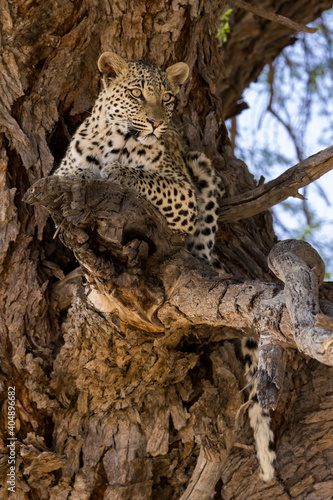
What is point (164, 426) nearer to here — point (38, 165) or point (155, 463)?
point (155, 463)

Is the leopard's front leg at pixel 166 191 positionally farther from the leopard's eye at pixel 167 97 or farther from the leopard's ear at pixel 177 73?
the leopard's ear at pixel 177 73

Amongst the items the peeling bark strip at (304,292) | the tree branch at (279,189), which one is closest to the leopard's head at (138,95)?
the tree branch at (279,189)

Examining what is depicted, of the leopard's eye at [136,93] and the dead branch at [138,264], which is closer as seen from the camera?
the dead branch at [138,264]

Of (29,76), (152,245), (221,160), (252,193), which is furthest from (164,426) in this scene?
(29,76)

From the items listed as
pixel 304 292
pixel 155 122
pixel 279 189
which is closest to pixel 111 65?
pixel 155 122

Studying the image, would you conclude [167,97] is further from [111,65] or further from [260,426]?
[260,426]

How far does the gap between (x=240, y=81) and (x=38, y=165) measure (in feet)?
13.3

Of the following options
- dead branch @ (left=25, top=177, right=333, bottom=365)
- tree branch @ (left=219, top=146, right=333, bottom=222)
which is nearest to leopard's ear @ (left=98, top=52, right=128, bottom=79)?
tree branch @ (left=219, top=146, right=333, bottom=222)

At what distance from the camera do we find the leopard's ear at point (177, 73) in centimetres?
497

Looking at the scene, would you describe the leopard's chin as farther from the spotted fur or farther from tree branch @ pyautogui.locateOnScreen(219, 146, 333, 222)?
tree branch @ pyautogui.locateOnScreen(219, 146, 333, 222)

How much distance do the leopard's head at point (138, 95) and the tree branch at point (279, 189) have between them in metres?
0.90

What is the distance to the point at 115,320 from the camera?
403 cm

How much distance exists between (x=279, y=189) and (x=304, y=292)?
6.91 ft

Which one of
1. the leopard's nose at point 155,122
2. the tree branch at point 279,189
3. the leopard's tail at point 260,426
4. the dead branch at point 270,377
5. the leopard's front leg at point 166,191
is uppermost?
the leopard's nose at point 155,122
